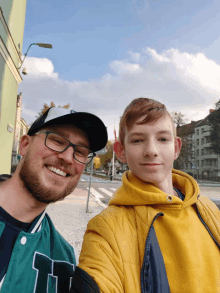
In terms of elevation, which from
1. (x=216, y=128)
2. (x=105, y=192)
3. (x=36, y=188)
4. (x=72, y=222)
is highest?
(x=216, y=128)

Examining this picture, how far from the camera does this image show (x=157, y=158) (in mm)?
1228

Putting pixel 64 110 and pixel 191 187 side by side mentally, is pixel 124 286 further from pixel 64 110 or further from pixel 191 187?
pixel 64 110

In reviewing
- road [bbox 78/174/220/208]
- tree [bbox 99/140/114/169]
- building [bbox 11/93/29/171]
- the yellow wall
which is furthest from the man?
tree [bbox 99/140/114/169]

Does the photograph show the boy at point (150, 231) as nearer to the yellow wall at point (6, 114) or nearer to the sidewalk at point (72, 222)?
the sidewalk at point (72, 222)

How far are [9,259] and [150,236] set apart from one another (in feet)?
2.67

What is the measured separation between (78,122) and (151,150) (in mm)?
638

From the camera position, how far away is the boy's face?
1227mm

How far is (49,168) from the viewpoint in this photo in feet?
4.73

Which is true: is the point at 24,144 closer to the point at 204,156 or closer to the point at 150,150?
the point at 150,150

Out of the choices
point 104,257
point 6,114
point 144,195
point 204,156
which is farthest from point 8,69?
point 204,156

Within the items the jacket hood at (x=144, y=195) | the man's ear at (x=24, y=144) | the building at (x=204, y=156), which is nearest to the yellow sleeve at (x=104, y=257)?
the jacket hood at (x=144, y=195)

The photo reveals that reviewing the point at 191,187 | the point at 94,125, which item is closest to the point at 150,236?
the point at 191,187

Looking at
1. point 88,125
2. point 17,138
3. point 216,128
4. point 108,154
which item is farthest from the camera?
point 108,154

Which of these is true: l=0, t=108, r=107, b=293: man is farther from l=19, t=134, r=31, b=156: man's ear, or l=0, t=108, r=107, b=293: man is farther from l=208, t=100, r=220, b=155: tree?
l=208, t=100, r=220, b=155: tree
